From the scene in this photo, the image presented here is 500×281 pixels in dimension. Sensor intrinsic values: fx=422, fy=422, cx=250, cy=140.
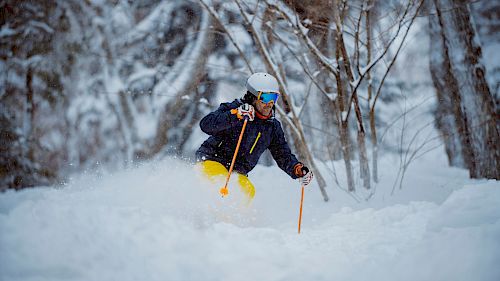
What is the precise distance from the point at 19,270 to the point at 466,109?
5.49m

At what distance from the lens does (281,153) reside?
4.17m

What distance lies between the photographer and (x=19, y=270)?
2.14 m

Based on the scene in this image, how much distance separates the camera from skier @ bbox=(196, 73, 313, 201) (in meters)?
3.76

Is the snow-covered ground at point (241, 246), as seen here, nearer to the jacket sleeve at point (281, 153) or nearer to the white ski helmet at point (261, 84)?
the jacket sleeve at point (281, 153)

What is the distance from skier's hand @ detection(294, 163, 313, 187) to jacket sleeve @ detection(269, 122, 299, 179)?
10 centimetres

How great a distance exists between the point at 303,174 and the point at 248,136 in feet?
2.05

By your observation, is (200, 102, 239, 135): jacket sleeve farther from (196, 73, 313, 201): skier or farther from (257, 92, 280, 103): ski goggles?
(257, 92, 280, 103): ski goggles

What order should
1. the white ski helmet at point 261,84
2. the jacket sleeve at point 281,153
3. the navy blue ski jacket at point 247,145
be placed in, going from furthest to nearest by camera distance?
the jacket sleeve at point 281,153
the navy blue ski jacket at point 247,145
the white ski helmet at point 261,84

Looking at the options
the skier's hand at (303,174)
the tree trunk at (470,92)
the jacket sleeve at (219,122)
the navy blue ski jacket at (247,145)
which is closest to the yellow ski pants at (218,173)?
the navy blue ski jacket at (247,145)

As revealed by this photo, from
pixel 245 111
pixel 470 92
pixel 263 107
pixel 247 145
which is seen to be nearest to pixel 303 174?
pixel 247 145

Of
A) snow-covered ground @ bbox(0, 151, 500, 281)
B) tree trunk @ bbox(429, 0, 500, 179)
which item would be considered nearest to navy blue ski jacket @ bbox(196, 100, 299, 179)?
snow-covered ground @ bbox(0, 151, 500, 281)

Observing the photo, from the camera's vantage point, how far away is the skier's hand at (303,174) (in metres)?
3.82

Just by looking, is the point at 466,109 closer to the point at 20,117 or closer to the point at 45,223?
the point at 45,223

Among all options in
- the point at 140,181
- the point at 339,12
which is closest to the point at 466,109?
the point at 339,12
